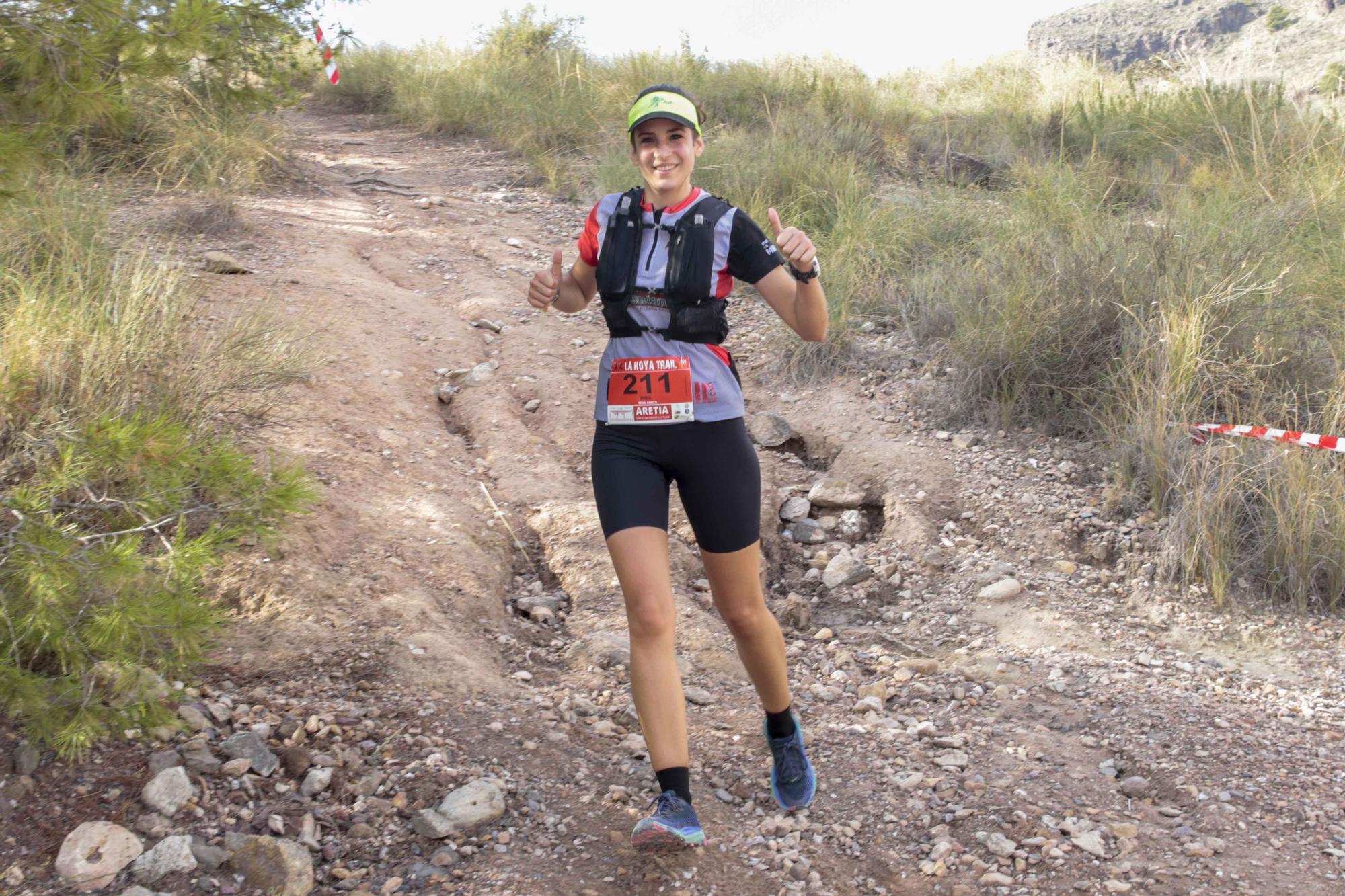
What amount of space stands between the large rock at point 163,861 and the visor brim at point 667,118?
199 cm

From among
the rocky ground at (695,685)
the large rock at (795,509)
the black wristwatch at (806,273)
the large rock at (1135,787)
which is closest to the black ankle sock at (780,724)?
the rocky ground at (695,685)

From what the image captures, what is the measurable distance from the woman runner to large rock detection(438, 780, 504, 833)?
0.39 metres

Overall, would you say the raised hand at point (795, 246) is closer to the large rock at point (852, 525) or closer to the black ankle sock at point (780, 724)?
the black ankle sock at point (780, 724)

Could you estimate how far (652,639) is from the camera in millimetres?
2611

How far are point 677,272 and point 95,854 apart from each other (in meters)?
1.87

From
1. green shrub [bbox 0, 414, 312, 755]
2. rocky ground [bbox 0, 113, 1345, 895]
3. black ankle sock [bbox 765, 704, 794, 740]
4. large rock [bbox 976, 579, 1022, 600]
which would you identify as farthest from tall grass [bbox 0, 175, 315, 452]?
large rock [bbox 976, 579, 1022, 600]

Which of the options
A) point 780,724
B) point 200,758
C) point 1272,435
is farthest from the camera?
point 1272,435

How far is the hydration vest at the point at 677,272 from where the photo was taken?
8.90ft

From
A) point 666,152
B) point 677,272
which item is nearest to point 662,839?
point 677,272

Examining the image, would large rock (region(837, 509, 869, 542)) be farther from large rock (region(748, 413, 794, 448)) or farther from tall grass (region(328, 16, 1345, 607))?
tall grass (region(328, 16, 1345, 607))

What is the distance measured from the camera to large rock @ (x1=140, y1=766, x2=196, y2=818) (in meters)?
2.62

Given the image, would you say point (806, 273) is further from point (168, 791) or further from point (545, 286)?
point (168, 791)

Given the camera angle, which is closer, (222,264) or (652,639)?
(652,639)

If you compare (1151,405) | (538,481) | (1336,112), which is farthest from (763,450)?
(1336,112)
